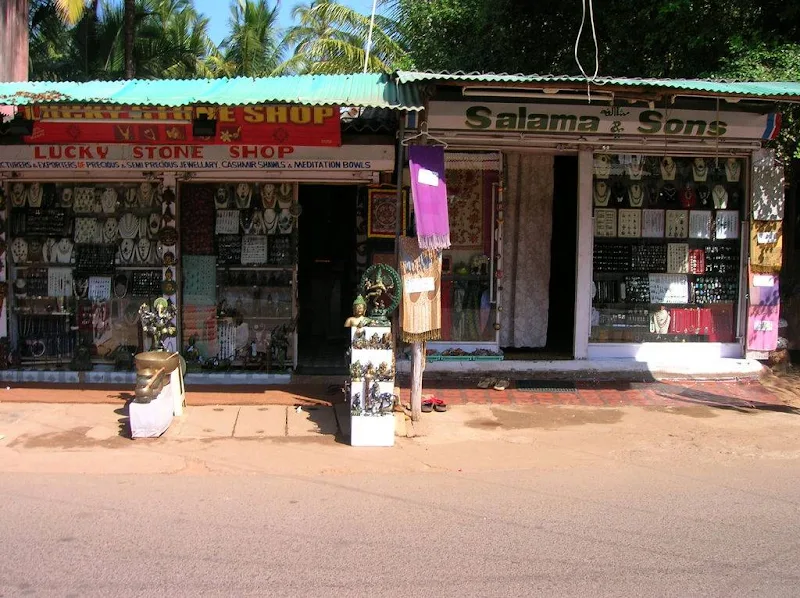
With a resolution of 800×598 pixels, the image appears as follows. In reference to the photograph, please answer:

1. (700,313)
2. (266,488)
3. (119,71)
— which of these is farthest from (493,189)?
(119,71)

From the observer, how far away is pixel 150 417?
6.40 meters

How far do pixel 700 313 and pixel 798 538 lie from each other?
517 cm

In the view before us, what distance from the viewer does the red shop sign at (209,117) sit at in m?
7.14

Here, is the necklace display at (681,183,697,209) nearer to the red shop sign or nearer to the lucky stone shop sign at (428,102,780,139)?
the lucky stone shop sign at (428,102,780,139)

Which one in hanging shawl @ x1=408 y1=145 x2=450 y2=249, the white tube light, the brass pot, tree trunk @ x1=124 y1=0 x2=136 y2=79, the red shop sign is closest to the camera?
the brass pot

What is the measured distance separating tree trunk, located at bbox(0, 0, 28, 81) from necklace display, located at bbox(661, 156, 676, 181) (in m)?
8.34

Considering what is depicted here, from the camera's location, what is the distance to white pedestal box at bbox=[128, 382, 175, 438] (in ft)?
20.9

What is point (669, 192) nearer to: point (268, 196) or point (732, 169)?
point (732, 169)

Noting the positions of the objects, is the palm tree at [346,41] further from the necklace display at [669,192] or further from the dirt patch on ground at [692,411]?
the dirt patch on ground at [692,411]

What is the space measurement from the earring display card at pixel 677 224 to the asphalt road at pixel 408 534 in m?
4.00

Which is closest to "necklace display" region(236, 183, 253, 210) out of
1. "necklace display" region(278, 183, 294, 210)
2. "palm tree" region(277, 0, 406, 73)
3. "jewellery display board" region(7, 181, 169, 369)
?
"necklace display" region(278, 183, 294, 210)

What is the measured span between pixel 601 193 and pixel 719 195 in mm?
1521

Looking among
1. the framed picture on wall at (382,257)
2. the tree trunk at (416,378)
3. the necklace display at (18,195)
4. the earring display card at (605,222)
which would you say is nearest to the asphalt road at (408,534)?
the tree trunk at (416,378)

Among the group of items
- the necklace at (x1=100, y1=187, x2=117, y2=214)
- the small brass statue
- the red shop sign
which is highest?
the red shop sign
